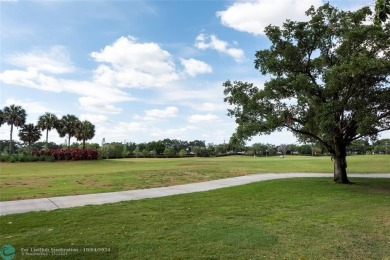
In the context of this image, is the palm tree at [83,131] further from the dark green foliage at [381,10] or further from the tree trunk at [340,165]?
the dark green foliage at [381,10]

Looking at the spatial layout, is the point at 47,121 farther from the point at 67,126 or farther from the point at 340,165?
the point at 340,165

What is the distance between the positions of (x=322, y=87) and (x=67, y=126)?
61.9 meters

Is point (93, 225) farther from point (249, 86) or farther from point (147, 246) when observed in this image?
point (249, 86)

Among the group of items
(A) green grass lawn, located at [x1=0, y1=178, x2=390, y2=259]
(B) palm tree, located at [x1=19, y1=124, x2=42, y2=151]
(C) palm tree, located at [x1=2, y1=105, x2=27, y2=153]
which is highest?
(C) palm tree, located at [x1=2, y1=105, x2=27, y2=153]

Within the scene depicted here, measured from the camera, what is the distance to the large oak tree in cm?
1495

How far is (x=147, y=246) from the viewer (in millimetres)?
5848

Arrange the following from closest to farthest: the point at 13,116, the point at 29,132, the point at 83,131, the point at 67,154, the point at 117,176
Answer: the point at 117,176 < the point at 67,154 < the point at 13,116 < the point at 83,131 < the point at 29,132

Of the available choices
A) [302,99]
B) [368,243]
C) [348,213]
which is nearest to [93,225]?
[368,243]

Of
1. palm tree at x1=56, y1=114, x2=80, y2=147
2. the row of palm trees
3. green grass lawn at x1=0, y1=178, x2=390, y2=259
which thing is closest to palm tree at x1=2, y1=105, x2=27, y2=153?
the row of palm trees

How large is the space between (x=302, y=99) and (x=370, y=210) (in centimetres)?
791

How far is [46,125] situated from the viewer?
66.8 m

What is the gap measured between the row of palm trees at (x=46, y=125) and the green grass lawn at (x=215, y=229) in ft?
204

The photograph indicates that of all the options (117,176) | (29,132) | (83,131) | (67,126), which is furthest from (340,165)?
(29,132)

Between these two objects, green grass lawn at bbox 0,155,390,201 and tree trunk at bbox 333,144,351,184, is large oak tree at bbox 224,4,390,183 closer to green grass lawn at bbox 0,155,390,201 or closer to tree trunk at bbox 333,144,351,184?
tree trunk at bbox 333,144,351,184
